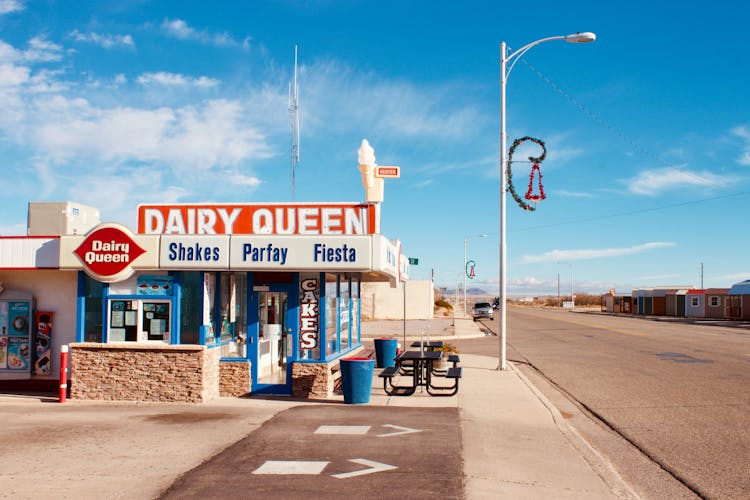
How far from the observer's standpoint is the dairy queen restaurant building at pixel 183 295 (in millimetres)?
12664

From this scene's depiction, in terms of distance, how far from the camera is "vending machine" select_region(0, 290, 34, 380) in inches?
553

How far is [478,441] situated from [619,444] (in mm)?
2216

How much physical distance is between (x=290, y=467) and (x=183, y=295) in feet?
20.5

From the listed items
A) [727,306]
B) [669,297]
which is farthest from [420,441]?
[669,297]

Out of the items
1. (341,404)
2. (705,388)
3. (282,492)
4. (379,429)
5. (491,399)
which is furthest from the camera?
(705,388)

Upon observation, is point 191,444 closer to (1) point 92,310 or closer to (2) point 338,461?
(2) point 338,461

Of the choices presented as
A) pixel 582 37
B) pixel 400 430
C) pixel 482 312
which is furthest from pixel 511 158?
pixel 482 312

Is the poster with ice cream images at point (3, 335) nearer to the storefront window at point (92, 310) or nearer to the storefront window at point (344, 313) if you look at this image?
the storefront window at point (92, 310)

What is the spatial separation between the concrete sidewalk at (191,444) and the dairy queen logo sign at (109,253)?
2.47 meters

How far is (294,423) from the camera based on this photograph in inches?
413

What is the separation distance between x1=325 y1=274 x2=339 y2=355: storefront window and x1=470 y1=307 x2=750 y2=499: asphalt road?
5.09 m

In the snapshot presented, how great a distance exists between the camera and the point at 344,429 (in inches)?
397

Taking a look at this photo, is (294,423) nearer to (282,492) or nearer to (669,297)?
(282,492)

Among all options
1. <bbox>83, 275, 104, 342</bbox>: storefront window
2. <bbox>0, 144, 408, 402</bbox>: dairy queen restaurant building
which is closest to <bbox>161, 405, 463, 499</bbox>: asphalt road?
<bbox>0, 144, 408, 402</bbox>: dairy queen restaurant building
